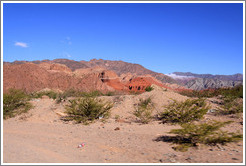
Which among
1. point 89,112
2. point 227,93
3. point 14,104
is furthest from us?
point 227,93

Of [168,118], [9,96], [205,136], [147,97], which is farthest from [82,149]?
[9,96]

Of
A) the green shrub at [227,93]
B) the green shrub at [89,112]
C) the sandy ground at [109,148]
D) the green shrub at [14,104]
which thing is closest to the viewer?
the sandy ground at [109,148]

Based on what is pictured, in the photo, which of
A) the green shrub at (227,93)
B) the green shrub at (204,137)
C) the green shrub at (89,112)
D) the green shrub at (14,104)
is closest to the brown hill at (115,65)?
the green shrub at (227,93)

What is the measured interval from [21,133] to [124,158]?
457 centimetres

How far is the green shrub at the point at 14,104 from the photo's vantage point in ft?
39.0

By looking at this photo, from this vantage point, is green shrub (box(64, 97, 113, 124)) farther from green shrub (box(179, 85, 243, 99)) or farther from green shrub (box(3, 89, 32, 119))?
green shrub (box(179, 85, 243, 99))

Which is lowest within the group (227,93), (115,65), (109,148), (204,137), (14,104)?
(109,148)

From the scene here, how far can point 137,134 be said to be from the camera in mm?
7117

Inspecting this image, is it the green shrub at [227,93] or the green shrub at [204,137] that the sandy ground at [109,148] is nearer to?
the green shrub at [204,137]

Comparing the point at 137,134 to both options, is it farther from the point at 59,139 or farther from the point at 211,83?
the point at 211,83

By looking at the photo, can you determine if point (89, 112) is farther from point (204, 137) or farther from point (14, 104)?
point (204, 137)

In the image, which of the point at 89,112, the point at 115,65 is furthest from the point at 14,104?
the point at 115,65

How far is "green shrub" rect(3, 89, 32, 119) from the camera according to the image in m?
11.9

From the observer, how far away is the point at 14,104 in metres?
12.6
